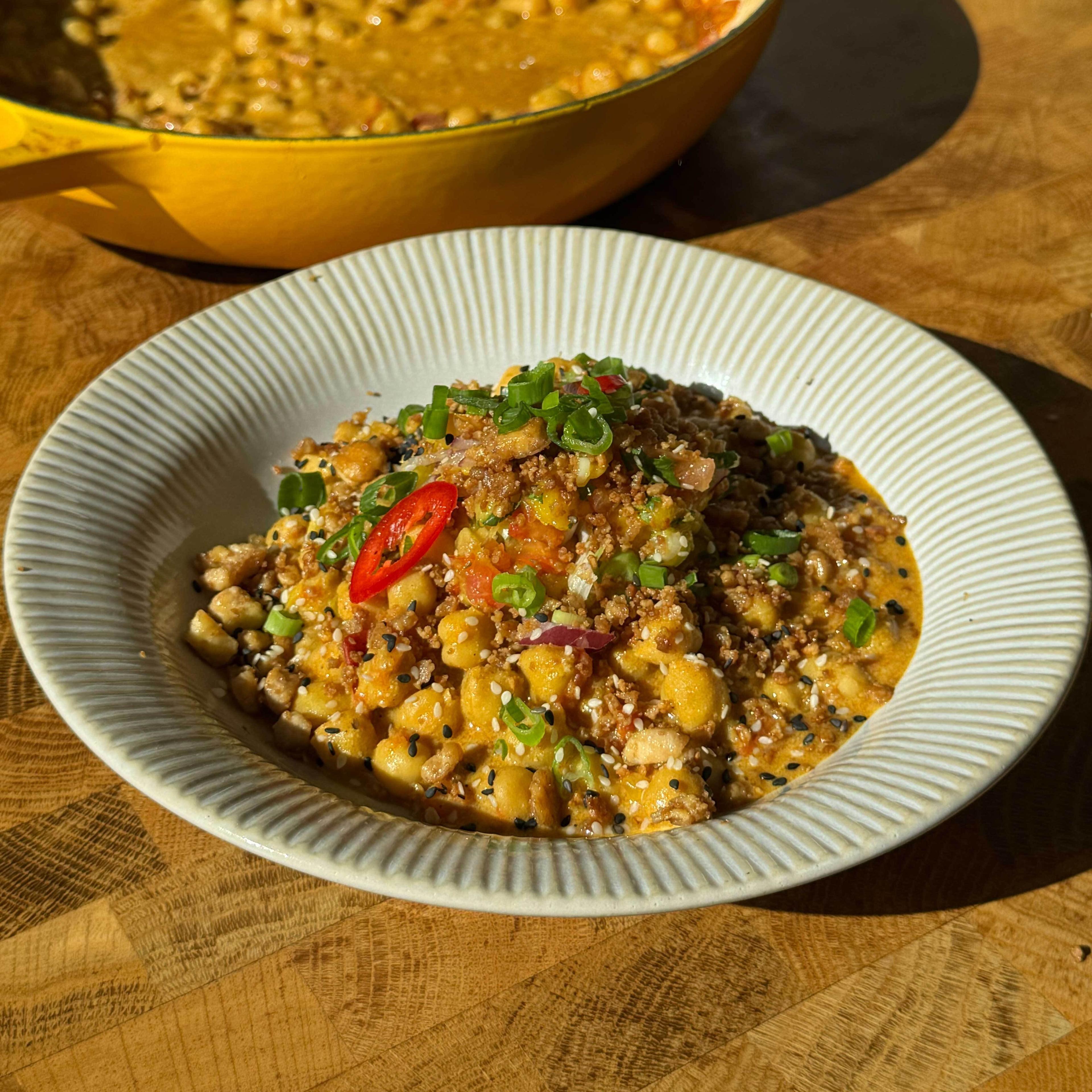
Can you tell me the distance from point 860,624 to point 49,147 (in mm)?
2570

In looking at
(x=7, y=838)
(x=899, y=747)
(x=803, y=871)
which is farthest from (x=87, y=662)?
(x=899, y=747)

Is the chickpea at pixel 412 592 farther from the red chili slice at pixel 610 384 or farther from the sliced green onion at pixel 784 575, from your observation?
the sliced green onion at pixel 784 575

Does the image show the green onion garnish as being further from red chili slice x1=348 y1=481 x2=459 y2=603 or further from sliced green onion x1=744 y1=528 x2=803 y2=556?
sliced green onion x1=744 y1=528 x2=803 y2=556

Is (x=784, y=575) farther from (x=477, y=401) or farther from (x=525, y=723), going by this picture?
(x=477, y=401)

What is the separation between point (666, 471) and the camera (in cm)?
246

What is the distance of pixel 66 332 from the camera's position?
360 centimetres

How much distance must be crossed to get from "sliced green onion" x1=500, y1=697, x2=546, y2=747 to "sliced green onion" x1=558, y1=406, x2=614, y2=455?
0.60 metres

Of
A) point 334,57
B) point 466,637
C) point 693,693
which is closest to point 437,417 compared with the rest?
point 466,637

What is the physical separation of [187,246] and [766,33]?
2.19 m

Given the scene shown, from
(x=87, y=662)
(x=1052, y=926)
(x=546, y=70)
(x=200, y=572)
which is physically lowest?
(x=1052, y=926)

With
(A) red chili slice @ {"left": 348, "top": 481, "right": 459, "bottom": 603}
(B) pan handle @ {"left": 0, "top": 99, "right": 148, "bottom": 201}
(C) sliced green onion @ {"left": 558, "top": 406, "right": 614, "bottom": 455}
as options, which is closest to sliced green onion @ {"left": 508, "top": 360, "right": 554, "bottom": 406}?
(C) sliced green onion @ {"left": 558, "top": 406, "right": 614, "bottom": 455}

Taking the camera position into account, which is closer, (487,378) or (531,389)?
(531,389)

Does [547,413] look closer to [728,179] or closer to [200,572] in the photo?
[200,572]

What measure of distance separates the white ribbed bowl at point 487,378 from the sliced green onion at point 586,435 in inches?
33.7
